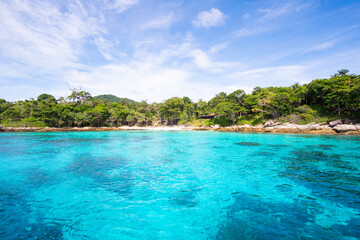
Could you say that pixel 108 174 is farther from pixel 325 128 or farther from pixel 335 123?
pixel 335 123

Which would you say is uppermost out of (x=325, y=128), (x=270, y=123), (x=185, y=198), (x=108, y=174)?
(x=270, y=123)

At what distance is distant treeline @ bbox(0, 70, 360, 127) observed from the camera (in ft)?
126

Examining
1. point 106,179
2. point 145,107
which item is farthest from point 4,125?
point 106,179

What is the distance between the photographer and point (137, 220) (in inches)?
212

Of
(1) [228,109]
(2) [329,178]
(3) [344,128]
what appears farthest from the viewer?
(1) [228,109]

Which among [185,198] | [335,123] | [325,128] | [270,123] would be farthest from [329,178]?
[270,123]

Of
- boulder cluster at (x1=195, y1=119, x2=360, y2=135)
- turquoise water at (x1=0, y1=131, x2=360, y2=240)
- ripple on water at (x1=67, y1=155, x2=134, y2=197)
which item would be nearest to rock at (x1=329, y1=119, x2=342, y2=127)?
boulder cluster at (x1=195, y1=119, x2=360, y2=135)

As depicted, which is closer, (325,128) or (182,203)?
(182,203)

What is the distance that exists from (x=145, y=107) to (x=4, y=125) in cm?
4928

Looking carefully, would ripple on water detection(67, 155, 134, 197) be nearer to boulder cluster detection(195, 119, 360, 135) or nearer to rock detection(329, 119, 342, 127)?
boulder cluster detection(195, 119, 360, 135)

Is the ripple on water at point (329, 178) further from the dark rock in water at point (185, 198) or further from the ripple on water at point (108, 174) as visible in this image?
the ripple on water at point (108, 174)

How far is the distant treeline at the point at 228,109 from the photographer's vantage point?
38469 millimetres

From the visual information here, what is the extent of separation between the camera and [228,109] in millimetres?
54312

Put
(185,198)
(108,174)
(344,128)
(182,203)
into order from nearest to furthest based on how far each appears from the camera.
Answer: (182,203), (185,198), (108,174), (344,128)
